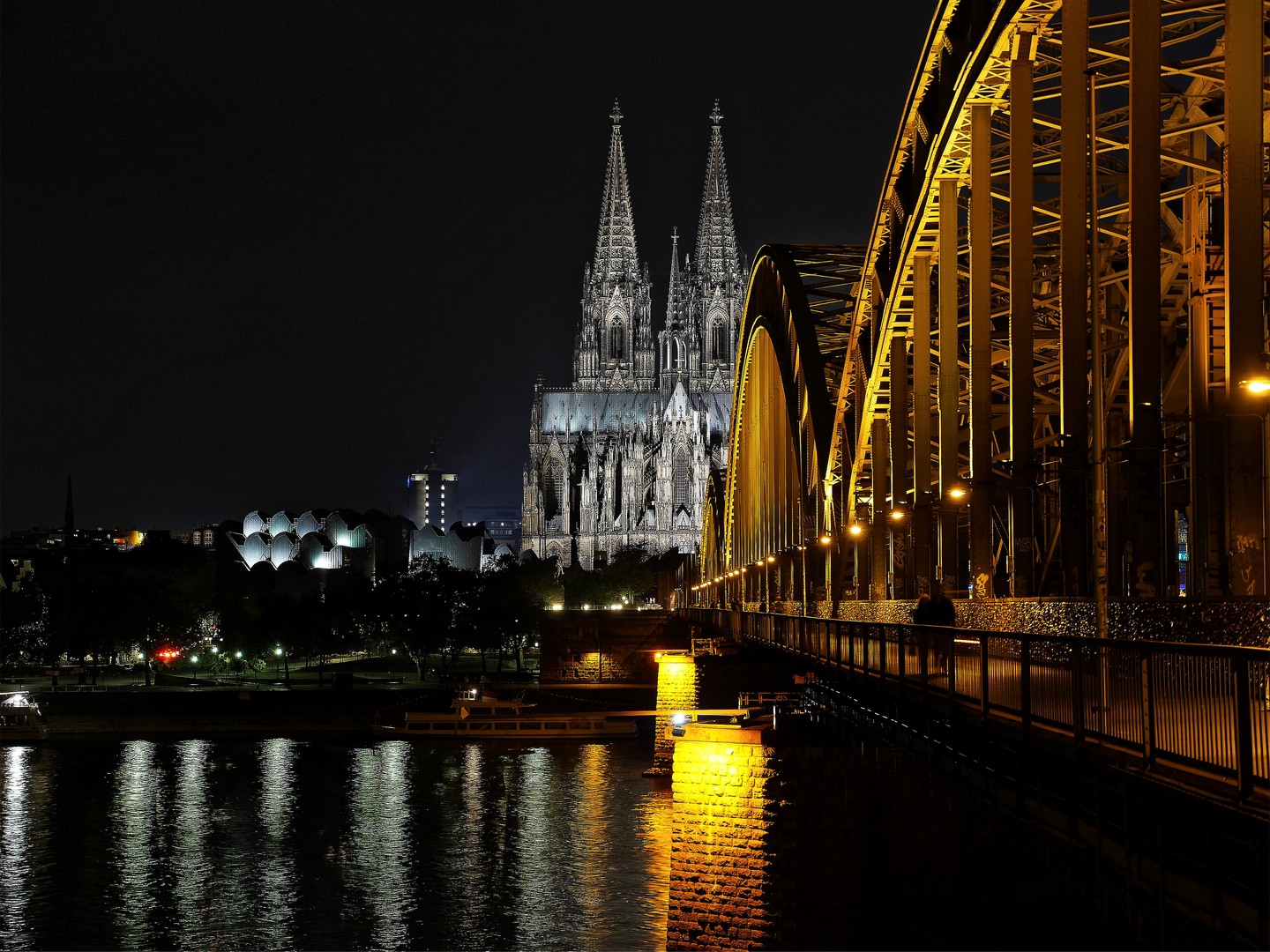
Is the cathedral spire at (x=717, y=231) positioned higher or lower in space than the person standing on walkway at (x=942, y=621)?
higher

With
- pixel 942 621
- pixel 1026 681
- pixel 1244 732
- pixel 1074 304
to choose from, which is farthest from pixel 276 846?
pixel 1244 732

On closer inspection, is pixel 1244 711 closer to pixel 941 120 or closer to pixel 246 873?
pixel 941 120

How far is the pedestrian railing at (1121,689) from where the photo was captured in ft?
29.6

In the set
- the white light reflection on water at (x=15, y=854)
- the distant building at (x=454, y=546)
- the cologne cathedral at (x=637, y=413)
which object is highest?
the cologne cathedral at (x=637, y=413)

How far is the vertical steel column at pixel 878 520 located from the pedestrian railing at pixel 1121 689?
14587 millimetres

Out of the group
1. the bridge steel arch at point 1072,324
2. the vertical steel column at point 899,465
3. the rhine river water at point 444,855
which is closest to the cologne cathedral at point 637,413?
the rhine river water at point 444,855

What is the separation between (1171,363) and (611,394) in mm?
167430

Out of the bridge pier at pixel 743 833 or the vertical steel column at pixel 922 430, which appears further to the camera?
the vertical steel column at pixel 922 430

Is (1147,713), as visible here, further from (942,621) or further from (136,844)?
(136,844)

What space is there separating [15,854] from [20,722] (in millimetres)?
31319

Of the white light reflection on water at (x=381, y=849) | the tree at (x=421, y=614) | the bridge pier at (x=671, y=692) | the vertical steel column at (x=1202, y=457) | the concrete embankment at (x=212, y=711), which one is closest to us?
the vertical steel column at (x=1202, y=457)

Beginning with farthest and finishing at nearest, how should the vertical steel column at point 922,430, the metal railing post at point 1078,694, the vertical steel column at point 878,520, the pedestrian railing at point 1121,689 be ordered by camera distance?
the vertical steel column at point 878,520
the vertical steel column at point 922,430
the metal railing post at point 1078,694
the pedestrian railing at point 1121,689

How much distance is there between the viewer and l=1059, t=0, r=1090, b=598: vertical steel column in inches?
732

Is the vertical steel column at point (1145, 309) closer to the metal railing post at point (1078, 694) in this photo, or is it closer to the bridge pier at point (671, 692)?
the metal railing post at point (1078, 694)
